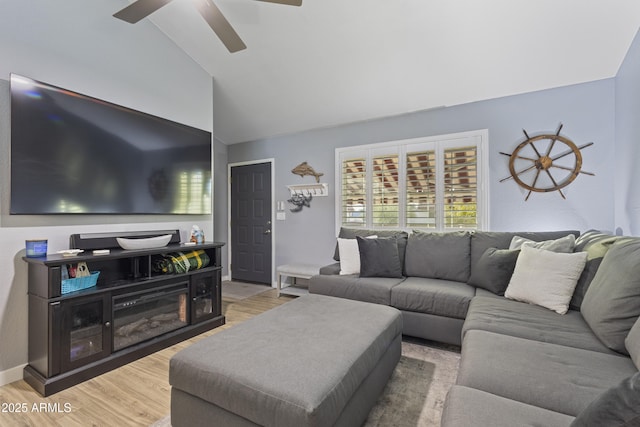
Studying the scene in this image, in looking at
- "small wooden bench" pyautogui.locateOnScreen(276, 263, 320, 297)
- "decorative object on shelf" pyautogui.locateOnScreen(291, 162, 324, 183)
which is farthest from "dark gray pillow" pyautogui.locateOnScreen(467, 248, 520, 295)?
"decorative object on shelf" pyautogui.locateOnScreen(291, 162, 324, 183)

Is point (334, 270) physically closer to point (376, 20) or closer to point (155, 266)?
point (155, 266)

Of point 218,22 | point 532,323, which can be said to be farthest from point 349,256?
point 218,22

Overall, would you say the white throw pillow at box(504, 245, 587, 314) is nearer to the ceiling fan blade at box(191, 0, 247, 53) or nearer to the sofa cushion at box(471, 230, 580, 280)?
the sofa cushion at box(471, 230, 580, 280)

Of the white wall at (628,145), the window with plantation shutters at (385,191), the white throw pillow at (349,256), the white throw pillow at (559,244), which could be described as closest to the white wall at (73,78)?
the white throw pillow at (349,256)

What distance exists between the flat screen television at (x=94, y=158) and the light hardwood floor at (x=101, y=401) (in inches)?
47.8

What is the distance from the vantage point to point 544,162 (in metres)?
2.91

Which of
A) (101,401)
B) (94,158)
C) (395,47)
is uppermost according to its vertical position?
(395,47)

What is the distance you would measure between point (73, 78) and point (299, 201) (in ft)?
9.08

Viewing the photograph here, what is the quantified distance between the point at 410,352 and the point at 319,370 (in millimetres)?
1426

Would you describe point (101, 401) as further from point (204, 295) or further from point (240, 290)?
point (240, 290)

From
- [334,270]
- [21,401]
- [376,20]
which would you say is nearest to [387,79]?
[376,20]

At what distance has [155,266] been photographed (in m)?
2.69

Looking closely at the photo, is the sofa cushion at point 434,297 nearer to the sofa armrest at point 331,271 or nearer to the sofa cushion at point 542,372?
the sofa armrest at point 331,271

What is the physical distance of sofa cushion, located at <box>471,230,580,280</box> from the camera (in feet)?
8.70
